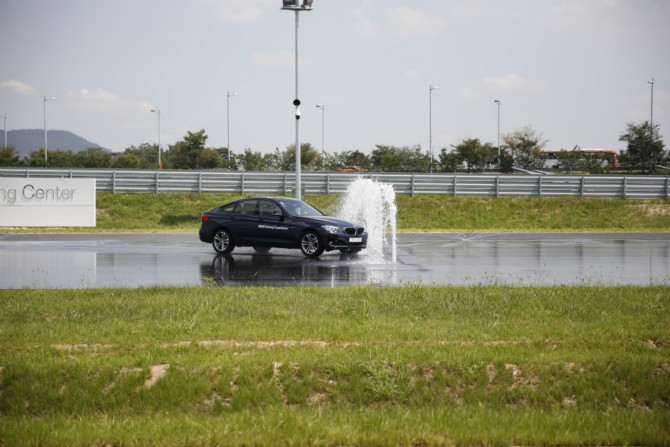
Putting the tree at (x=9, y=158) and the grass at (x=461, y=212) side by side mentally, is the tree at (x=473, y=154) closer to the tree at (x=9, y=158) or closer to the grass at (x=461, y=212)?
the grass at (x=461, y=212)

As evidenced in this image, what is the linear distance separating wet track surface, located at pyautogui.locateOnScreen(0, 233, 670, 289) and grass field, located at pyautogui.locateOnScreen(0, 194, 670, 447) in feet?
9.08

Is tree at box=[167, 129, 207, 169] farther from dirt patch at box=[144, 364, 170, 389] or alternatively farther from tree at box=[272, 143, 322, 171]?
dirt patch at box=[144, 364, 170, 389]

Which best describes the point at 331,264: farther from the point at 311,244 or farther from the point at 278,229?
the point at 278,229

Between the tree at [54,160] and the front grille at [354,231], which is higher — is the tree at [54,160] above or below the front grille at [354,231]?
above

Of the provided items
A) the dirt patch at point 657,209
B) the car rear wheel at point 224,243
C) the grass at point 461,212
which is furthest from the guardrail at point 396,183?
the car rear wheel at point 224,243

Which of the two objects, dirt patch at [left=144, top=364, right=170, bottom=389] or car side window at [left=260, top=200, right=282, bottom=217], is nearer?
dirt patch at [left=144, top=364, right=170, bottom=389]

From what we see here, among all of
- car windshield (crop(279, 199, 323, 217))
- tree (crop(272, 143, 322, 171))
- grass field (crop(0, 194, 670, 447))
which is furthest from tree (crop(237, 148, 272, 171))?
grass field (crop(0, 194, 670, 447))

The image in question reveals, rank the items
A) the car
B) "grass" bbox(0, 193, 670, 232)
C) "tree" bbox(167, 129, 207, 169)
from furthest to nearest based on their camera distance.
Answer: "tree" bbox(167, 129, 207, 169) < "grass" bbox(0, 193, 670, 232) < the car

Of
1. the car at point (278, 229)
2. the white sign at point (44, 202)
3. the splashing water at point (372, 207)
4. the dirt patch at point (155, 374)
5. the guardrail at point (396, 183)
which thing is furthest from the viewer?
the guardrail at point (396, 183)

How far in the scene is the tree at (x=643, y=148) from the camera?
210 feet

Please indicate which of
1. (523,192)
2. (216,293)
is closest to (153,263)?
(216,293)

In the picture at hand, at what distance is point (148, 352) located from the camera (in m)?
8.28

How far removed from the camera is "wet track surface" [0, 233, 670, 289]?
14531mm

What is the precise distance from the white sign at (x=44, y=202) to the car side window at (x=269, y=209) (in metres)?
14.8
